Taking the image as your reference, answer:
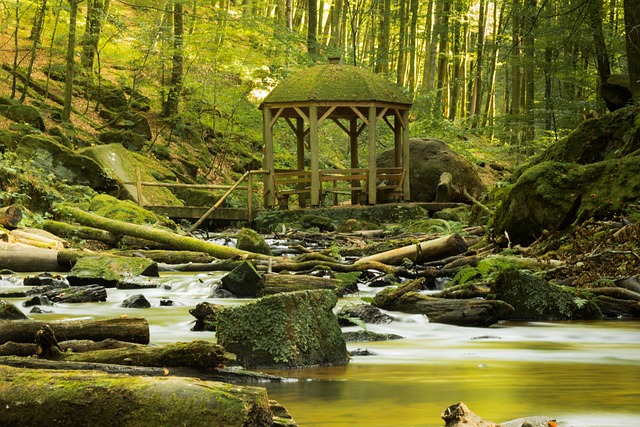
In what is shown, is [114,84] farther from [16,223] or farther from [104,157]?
[16,223]

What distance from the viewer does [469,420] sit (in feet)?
10.9

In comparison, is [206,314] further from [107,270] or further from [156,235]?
[156,235]

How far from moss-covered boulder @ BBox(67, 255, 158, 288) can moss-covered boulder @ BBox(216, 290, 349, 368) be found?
17.5ft

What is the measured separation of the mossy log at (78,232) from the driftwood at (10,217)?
48.3 inches

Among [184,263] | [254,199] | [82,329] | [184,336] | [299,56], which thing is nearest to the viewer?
[82,329]

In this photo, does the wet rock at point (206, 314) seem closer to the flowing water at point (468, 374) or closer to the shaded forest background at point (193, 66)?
the flowing water at point (468, 374)

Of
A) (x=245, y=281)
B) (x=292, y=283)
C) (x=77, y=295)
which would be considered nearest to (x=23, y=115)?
(x=77, y=295)

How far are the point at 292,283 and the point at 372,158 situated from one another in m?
12.2

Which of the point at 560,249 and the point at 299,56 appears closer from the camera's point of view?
the point at 560,249

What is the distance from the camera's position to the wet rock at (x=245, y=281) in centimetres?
897

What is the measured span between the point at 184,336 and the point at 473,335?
2.57m

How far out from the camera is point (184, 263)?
1241cm

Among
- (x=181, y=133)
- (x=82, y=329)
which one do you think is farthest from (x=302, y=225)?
(x=82, y=329)

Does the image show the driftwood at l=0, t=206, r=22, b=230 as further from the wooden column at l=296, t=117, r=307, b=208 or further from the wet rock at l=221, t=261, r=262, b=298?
the wooden column at l=296, t=117, r=307, b=208
